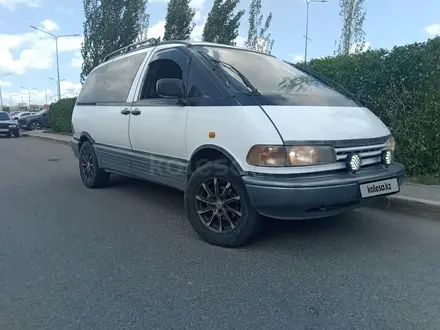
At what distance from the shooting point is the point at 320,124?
374 cm

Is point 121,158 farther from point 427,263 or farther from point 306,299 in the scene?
point 427,263

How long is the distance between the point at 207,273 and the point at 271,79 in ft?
7.31

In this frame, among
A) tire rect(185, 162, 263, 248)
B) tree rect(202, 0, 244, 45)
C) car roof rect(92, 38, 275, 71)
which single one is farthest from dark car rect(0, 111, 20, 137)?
tire rect(185, 162, 263, 248)

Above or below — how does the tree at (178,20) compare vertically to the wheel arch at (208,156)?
above

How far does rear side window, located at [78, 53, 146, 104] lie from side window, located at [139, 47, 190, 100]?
332 mm

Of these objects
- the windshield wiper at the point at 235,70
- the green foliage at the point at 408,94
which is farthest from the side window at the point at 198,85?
the green foliage at the point at 408,94

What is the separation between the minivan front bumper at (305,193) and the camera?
346cm

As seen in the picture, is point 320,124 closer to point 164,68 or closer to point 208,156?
point 208,156

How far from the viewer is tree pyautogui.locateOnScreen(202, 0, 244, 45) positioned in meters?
24.5

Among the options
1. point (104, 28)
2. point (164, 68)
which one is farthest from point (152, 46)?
point (104, 28)

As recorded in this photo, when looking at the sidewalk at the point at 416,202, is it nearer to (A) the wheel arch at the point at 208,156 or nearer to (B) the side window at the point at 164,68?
(A) the wheel arch at the point at 208,156

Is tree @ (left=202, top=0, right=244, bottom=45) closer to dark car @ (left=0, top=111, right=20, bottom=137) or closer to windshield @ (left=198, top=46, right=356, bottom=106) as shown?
dark car @ (left=0, top=111, right=20, bottom=137)

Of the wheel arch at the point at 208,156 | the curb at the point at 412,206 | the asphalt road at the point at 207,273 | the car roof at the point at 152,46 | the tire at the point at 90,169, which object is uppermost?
the car roof at the point at 152,46

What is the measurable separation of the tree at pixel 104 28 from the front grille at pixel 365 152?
2204cm
